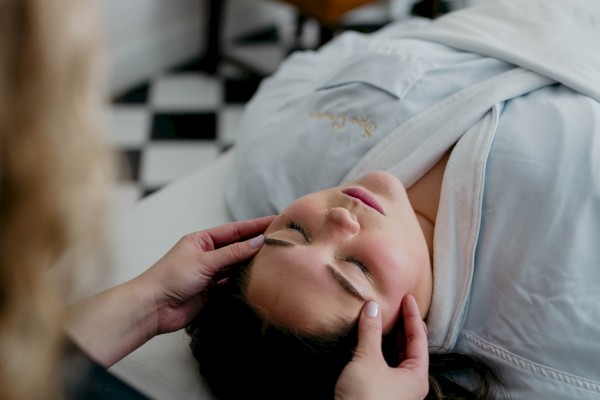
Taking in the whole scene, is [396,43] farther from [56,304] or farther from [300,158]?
[56,304]

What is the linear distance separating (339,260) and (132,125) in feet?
6.50

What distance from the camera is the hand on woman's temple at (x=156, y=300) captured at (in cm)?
112

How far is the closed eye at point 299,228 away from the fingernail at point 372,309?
15cm

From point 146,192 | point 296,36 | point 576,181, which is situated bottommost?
point 146,192

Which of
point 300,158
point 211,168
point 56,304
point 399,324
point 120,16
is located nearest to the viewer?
point 56,304

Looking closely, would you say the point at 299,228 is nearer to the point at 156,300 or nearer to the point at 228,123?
the point at 156,300

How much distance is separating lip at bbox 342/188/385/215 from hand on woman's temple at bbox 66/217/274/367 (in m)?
0.18

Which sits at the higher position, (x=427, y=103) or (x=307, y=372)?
(x=427, y=103)

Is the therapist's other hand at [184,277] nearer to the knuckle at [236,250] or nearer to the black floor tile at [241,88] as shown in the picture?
the knuckle at [236,250]

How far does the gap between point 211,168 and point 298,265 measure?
734 mm

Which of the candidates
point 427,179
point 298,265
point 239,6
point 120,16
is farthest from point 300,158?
point 239,6

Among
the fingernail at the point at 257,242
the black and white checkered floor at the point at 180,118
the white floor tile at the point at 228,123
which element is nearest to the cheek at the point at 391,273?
the fingernail at the point at 257,242

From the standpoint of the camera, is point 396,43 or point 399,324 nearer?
point 399,324

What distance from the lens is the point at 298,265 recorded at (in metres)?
1.08
